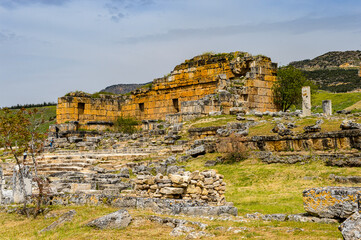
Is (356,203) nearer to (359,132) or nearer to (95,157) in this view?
(359,132)

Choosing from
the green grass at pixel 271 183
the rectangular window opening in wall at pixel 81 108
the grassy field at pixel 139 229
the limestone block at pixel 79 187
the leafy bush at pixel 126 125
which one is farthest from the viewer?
the rectangular window opening in wall at pixel 81 108

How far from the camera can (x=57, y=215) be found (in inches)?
A: 416

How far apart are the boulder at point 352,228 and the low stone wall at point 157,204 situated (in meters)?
3.54

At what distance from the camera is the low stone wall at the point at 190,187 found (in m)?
10.9

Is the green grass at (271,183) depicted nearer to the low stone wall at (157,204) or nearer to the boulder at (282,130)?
the low stone wall at (157,204)

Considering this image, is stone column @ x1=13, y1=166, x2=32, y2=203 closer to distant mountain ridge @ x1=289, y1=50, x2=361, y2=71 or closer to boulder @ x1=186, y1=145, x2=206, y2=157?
boulder @ x1=186, y1=145, x2=206, y2=157

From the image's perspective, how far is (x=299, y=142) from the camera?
1627 cm

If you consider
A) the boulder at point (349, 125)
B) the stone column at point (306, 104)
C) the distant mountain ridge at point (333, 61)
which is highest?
the distant mountain ridge at point (333, 61)

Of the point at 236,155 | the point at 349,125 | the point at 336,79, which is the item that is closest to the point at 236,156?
the point at 236,155

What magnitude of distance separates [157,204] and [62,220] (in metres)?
2.25

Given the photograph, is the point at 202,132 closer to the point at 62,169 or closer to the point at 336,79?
the point at 62,169

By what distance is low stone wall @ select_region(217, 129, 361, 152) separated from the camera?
49.1ft

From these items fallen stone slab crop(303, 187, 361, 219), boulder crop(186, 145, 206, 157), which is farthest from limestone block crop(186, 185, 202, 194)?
boulder crop(186, 145, 206, 157)

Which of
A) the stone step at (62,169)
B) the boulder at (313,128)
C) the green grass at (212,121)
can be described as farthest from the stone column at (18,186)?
the green grass at (212,121)
